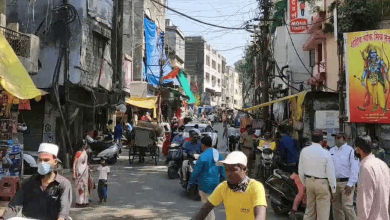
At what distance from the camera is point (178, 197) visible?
35.9ft

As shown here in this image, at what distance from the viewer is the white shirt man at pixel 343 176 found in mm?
7379

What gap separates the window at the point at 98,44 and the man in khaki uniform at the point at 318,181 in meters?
15.1

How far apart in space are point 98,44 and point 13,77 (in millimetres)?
9983

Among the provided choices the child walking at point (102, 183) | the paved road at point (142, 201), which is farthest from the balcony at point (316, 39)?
the child walking at point (102, 183)

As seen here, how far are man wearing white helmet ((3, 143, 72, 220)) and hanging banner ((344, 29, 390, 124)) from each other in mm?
10364

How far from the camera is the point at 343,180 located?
7691 mm

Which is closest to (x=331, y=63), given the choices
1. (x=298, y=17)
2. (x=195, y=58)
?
(x=298, y=17)

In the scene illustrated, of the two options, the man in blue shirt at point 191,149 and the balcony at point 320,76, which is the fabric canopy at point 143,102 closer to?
the balcony at point 320,76

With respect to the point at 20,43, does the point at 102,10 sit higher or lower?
higher

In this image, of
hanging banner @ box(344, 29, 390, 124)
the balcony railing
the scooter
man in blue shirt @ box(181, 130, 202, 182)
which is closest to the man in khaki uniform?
the scooter

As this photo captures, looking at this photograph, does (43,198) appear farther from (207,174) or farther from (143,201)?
(143,201)

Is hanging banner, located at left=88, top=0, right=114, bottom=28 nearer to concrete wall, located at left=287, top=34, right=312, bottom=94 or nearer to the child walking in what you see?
the child walking

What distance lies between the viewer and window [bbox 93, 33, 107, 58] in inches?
784

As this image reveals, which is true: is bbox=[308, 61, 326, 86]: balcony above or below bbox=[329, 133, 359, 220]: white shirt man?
above
